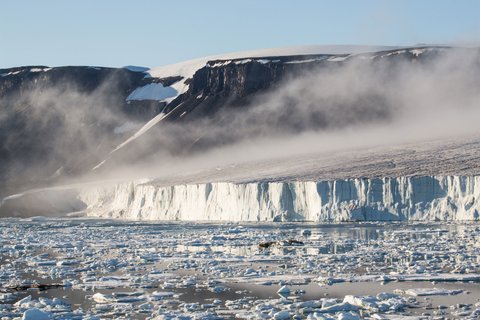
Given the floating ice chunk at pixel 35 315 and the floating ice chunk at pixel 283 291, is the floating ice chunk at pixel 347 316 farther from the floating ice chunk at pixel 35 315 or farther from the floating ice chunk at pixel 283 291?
the floating ice chunk at pixel 35 315

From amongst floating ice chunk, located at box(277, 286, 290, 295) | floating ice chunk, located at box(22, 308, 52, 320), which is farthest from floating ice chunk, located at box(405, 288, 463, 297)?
floating ice chunk, located at box(22, 308, 52, 320)

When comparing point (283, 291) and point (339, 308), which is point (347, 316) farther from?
point (283, 291)

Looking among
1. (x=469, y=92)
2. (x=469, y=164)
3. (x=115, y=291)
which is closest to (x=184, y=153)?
(x=469, y=92)

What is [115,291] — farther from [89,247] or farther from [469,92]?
[469,92]

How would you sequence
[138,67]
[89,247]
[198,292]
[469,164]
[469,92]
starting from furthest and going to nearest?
[138,67], [469,92], [469,164], [89,247], [198,292]

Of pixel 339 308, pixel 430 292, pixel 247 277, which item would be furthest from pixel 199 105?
pixel 339 308

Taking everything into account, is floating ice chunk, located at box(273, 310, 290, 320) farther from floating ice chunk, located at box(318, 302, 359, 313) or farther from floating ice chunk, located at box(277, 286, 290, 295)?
floating ice chunk, located at box(277, 286, 290, 295)
